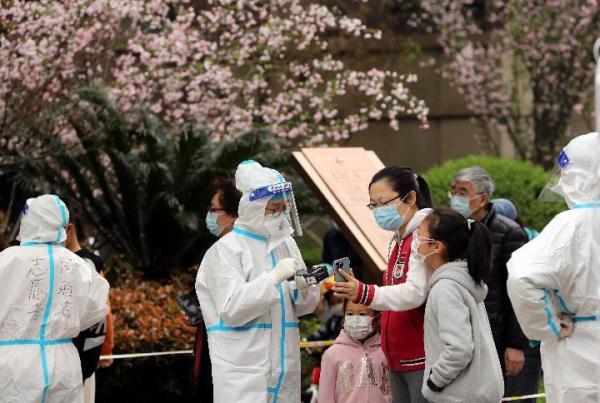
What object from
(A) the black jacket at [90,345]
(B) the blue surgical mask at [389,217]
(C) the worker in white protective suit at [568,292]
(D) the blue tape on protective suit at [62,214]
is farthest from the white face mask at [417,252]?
(A) the black jacket at [90,345]

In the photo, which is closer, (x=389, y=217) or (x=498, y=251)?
(x=389, y=217)

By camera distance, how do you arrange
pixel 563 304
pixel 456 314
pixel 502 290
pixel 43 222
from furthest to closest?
pixel 502 290
pixel 43 222
pixel 456 314
pixel 563 304

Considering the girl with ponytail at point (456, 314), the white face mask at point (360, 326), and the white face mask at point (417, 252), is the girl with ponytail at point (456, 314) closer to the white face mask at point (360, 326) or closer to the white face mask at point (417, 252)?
the white face mask at point (417, 252)

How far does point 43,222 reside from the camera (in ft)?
22.9

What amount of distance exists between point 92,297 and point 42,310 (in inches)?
13.9

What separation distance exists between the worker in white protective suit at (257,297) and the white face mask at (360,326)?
0.78 feet

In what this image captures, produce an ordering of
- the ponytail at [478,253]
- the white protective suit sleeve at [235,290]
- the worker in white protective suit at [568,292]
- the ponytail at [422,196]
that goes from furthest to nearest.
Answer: the ponytail at [422,196] < the white protective suit sleeve at [235,290] < the ponytail at [478,253] < the worker in white protective suit at [568,292]

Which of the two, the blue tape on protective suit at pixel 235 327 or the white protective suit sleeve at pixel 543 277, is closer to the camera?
the white protective suit sleeve at pixel 543 277

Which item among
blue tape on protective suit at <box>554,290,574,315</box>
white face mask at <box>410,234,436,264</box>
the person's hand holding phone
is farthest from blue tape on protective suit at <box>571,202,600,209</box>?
the person's hand holding phone

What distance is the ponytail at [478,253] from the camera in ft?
19.8

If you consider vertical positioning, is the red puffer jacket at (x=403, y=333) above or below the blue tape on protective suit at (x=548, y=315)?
below

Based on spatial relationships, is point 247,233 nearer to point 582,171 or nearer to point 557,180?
point 557,180

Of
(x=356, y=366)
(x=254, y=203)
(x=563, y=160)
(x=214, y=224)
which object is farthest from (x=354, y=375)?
(x=563, y=160)

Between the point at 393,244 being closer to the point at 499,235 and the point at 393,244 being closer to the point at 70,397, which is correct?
the point at 499,235
